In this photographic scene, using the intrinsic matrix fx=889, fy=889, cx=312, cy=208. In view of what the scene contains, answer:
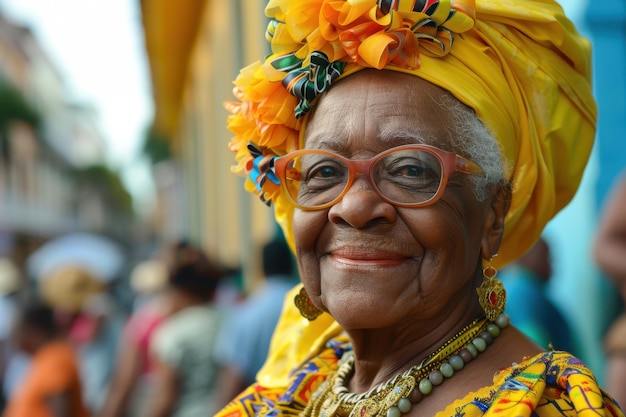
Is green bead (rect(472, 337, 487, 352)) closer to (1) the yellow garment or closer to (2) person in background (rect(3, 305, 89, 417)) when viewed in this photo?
(1) the yellow garment

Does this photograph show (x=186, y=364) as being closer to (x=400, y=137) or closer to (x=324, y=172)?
(x=324, y=172)

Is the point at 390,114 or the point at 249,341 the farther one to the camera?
the point at 249,341

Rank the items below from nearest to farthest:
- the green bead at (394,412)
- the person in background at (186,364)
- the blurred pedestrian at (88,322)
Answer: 1. the green bead at (394,412)
2. the person in background at (186,364)
3. the blurred pedestrian at (88,322)

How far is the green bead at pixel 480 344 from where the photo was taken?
193 cm

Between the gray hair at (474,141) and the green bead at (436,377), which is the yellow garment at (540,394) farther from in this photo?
the gray hair at (474,141)

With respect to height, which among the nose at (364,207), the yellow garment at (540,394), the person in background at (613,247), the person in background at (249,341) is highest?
the nose at (364,207)

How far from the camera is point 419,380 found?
1.89m

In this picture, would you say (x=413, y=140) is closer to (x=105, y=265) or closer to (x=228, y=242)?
(x=105, y=265)

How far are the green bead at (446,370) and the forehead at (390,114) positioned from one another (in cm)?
47

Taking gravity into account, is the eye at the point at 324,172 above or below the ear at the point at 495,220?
above

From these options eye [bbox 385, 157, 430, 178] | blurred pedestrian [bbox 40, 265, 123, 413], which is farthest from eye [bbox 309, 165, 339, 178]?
blurred pedestrian [bbox 40, 265, 123, 413]

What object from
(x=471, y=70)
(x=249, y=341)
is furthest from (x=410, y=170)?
(x=249, y=341)

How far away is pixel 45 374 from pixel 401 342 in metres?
3.28

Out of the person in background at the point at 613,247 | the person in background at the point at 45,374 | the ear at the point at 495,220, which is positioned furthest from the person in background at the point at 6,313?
the ear at the point at 495,220
